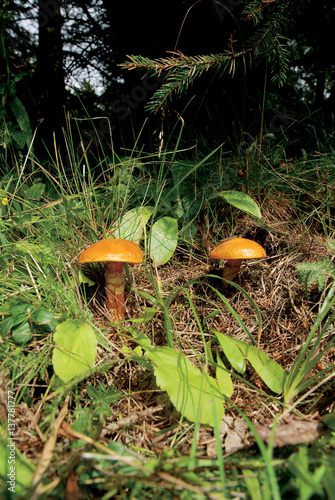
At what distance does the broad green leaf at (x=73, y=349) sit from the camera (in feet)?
3.27

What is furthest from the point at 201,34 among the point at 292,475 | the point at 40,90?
the point at 292,475

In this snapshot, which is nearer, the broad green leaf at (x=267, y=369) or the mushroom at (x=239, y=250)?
the broad green leaf at (x=267, y=369)

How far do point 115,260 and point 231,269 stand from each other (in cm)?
73

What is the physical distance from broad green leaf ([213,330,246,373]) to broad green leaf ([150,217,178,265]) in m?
0.59

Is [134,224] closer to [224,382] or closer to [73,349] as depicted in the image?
[73,349]

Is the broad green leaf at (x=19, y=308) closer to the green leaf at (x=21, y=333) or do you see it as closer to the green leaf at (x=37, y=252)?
the green leaf at (x=21, y=333)

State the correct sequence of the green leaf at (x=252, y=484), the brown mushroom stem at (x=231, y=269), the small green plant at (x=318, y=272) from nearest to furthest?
the green leaf at (x=252, y=484) → the small green plant at (x=318, y=272) → the brown mushroom stem at (x=231, y=269)

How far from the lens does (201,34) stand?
220 centimetres

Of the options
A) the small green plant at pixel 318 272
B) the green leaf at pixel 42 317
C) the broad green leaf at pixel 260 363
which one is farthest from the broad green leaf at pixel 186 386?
the small green plant at pixel 318 272

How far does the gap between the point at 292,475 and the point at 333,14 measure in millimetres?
2954

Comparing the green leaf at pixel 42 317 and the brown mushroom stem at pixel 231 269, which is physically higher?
the brown mushroom stem at pixel 231 269

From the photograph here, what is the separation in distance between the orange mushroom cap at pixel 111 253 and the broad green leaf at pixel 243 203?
0.76 meters

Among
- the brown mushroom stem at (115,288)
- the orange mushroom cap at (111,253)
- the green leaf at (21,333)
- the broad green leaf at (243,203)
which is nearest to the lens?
the green leaf at (21,333)

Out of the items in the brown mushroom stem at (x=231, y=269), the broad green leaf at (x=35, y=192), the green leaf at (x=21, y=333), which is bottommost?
the green leaf at (x=21, y=333)
